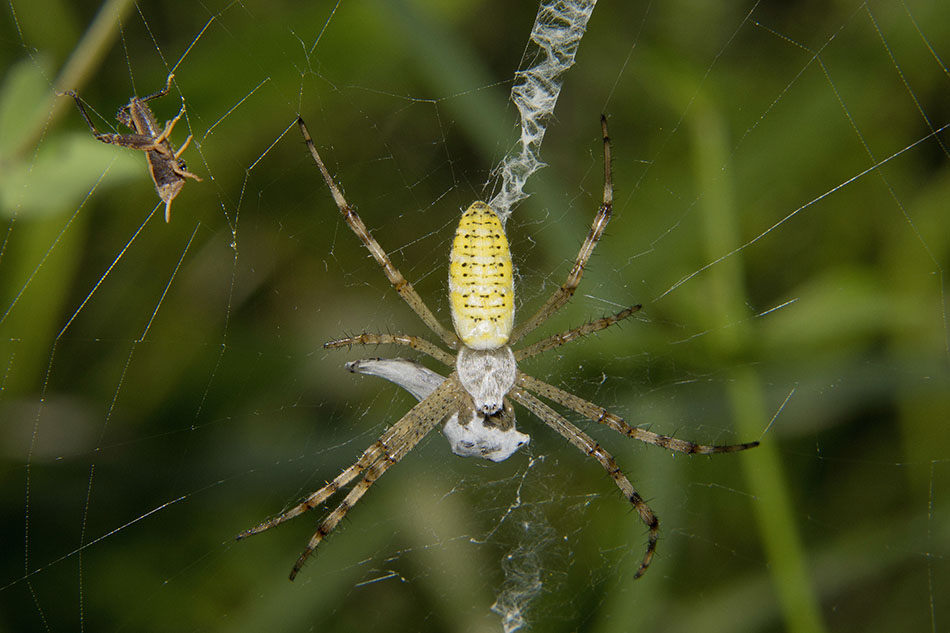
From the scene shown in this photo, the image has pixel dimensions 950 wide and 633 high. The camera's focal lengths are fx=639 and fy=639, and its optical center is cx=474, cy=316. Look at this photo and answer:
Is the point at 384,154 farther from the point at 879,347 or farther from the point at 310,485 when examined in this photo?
the point at 879,347

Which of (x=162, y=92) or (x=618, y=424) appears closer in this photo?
(x=162, y=92)

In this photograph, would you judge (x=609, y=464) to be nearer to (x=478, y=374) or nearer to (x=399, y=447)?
(x=478, y=374)

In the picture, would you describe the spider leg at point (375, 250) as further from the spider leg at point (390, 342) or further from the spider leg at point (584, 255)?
the spider leg at point (584, 255)

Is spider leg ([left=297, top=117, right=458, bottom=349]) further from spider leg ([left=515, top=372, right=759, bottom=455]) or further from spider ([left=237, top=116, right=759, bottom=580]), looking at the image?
spider leg ([left=515, top=372, right=759, bottom=455])

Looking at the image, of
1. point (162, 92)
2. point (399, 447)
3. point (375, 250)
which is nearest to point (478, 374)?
point (399, 447)

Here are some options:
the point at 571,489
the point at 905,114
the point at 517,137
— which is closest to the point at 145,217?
the point at 517,137

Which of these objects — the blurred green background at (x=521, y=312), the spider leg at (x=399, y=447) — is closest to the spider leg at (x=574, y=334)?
the blurred green background at (x=521, y=312)

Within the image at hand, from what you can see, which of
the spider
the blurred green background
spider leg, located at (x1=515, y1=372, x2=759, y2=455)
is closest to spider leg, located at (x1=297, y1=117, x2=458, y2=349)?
the spider
